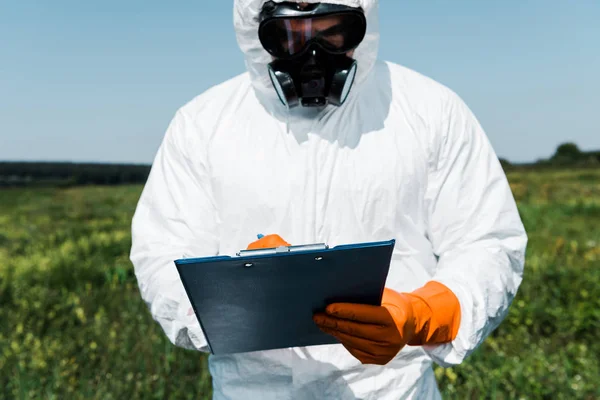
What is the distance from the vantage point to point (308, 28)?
187cm

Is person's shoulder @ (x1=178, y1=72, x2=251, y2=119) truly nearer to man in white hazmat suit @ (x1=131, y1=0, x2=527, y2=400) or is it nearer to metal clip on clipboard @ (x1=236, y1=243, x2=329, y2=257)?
man in white hazmat suit @ (x1=131, y1=0, x2=527, y2=400)

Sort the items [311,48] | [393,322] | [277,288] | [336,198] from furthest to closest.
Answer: [311,48] < [336,198] < [393,322] < [277,288]

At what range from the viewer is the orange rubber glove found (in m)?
1.53

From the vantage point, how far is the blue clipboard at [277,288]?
1.29 metres

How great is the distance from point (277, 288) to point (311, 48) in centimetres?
87

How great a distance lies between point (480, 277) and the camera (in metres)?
1.74

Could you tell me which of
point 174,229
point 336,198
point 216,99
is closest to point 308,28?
point 216,99

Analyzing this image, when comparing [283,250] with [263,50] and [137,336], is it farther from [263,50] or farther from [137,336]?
[137,336]

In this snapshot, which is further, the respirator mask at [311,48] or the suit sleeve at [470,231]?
the respirator mask at [311,48]

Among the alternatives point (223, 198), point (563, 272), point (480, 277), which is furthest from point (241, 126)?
point (563, 272)

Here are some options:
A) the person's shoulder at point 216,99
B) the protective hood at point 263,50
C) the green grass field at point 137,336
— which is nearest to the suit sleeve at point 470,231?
the protective hood at point 263,50

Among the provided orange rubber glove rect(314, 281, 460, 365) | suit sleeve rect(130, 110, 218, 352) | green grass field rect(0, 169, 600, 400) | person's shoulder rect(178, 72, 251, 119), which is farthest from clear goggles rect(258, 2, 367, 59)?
green grass field rect(0, 169, 600, 400)

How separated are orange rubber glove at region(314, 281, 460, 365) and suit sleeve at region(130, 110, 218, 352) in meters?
0.46

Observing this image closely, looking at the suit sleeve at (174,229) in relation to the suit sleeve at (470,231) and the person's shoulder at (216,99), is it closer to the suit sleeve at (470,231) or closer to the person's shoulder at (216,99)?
the person's shoulder at (216,99)
